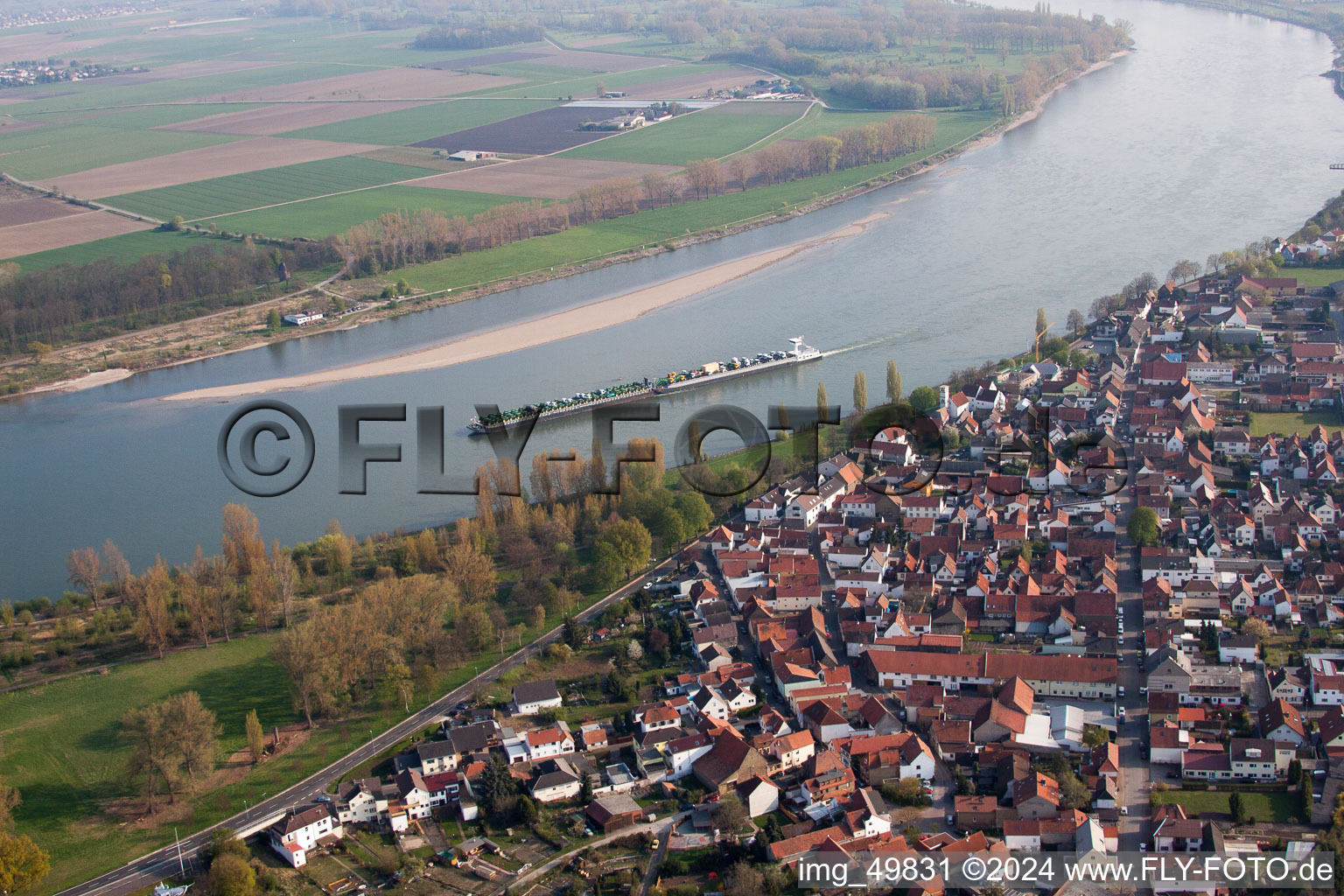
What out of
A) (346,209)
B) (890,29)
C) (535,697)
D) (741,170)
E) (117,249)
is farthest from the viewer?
(890,29)

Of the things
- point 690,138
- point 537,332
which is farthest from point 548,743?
point 690,138

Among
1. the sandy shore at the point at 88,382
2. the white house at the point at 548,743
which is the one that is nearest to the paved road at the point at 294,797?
the white house at the point at 548,743

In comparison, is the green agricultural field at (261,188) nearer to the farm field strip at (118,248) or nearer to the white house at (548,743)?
the farm field strip at (118,248)

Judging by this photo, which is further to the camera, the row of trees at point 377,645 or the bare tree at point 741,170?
the bare tree at point 741,170

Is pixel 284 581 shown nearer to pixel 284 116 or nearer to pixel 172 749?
pixel 172 749

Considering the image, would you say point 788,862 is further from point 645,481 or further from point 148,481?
point 148,481

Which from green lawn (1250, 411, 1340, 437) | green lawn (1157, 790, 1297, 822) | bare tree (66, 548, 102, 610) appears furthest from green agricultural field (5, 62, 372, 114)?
green lawn (1157, 790, 1297, 822)
